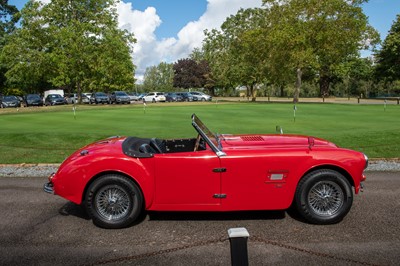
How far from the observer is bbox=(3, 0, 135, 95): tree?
146 feet

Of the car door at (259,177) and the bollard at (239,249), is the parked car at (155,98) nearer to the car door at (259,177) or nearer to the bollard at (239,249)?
the car door at (259,177)

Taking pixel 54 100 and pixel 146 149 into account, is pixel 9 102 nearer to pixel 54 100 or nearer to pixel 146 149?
pixel 54 100

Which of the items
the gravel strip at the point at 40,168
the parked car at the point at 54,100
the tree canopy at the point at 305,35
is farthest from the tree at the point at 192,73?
the gravel strip at the point at 40,168

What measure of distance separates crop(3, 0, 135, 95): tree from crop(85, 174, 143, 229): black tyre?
136 feet

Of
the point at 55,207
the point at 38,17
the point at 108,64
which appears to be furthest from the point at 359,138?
the point at 38,17

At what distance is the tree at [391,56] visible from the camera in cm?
5994

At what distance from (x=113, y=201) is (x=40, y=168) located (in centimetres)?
486

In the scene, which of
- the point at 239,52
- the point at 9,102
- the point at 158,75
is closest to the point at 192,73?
the point at 239,52

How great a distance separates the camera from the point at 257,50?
1940 inches

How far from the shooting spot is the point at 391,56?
61.2 meters

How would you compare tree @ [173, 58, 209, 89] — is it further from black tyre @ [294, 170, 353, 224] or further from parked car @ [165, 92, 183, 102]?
black tyre @ [294, 170, 353, 224]

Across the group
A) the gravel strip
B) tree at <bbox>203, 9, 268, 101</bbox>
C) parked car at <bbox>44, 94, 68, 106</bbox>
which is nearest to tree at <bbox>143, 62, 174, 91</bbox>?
tree at <bbox>203, 9, 268, 101</bbox>

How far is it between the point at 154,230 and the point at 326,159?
249 centimetres

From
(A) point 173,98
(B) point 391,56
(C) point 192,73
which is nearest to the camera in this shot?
(A) point 173,98
